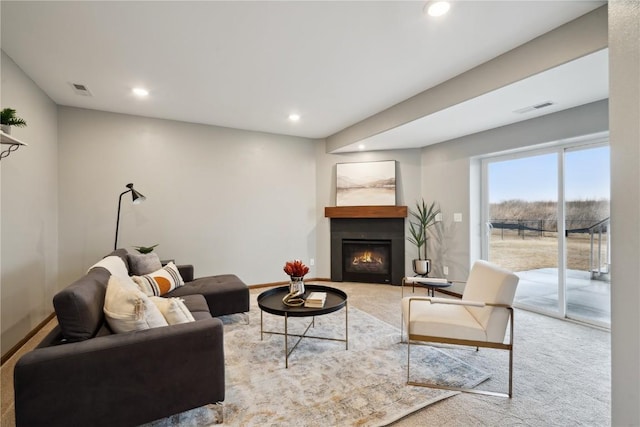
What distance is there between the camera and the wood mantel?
4977 mm

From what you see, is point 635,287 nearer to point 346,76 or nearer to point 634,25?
point 634,25

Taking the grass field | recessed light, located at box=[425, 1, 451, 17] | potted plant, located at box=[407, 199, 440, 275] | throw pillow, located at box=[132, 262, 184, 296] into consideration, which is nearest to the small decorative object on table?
throw pillow, located at box=[132, 262, 184, 296]

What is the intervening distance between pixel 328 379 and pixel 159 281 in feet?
6.57

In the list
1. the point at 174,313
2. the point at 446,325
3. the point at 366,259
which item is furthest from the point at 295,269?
the point at 366,259

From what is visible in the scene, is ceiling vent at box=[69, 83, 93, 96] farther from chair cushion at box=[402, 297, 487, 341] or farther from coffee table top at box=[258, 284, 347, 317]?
chair cushion at box=[402, 297, 487, 341]

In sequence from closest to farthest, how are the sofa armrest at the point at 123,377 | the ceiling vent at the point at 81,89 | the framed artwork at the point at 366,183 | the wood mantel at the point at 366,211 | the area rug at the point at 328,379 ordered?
the sofa armrest at the point at 123,377, the area rug at the point at 328,379, the ceiling vent at the point at 81,89, the wood mantel at the point at 366,211, the framed artwork at the point at 366,183

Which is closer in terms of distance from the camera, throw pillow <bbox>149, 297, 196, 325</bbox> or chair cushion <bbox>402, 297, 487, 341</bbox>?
throw pillow <bbox>149, 297, 196, 325</bbox>

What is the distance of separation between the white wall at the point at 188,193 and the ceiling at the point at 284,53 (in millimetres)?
522

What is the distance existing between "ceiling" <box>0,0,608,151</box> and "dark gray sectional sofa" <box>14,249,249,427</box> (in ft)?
6.31

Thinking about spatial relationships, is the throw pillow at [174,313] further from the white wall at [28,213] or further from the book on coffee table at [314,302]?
the white wall at [28,213]

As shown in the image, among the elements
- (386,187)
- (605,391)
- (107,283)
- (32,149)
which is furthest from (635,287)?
(32,149)

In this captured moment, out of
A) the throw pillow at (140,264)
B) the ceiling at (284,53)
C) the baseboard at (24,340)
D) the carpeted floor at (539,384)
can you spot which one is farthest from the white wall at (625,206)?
the baseboard at (24,340)

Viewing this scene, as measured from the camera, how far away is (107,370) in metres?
1.51

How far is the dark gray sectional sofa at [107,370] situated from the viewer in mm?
1400
